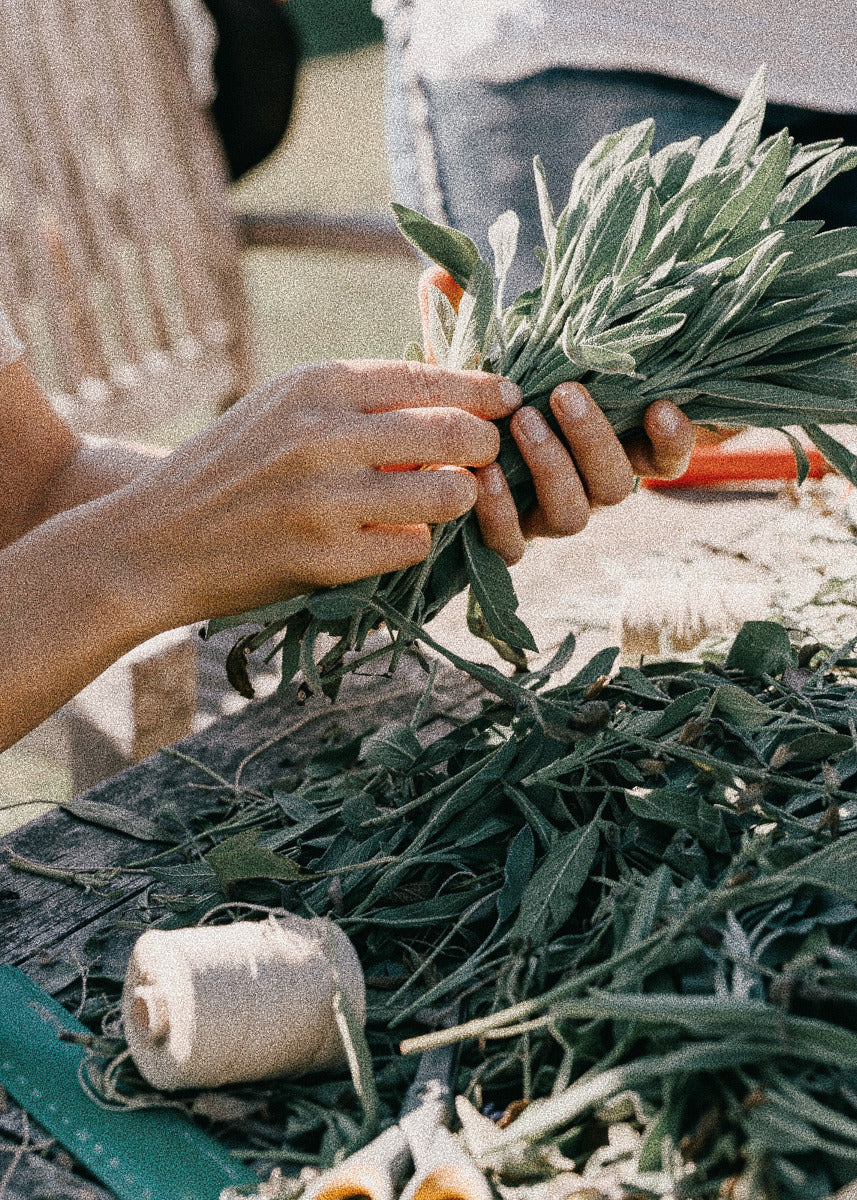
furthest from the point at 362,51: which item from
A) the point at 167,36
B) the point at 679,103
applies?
the point at 679,103

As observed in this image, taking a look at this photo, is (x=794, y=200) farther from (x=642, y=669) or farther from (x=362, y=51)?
(x=362, y=51)

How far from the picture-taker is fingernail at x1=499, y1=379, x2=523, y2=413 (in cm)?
80

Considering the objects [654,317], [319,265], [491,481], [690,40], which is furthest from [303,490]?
[319,265]

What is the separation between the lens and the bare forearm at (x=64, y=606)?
0.78m

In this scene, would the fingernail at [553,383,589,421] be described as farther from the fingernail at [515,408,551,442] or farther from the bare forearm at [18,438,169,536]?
the bare forearm at [18,438,169,536]

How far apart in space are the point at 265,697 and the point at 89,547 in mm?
412

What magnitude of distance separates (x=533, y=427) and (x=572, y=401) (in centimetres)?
3

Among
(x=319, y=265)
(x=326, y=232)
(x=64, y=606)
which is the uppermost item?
(x=64, y=606)

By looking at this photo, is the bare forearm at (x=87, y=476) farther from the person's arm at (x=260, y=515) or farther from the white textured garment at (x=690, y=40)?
the white textured garment at (x=690, y=40)

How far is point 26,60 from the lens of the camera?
2.53 meters

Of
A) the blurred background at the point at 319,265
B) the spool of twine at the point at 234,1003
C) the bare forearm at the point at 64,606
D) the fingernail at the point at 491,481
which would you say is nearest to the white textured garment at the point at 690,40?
the blurred background at the point at 319,265

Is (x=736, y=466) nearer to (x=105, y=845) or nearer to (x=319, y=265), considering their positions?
(x=105, y=845)

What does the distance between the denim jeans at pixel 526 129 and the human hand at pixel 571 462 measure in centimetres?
66

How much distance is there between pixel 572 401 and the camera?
2.62 ft
